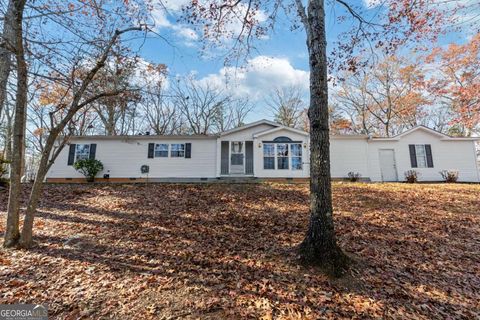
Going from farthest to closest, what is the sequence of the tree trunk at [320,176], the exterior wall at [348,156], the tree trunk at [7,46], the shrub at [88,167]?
the exterior wall at [348,156] < the shrub at [88,167] < the tree trunk at [7,46] < the tree trunk at [320,176]

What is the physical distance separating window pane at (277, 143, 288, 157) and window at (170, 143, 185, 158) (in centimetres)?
607

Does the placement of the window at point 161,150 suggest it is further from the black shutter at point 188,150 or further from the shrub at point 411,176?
the shrub at point 411,176

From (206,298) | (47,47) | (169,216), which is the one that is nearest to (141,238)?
(169,216)

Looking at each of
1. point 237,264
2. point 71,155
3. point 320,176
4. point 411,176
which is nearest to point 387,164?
point 411,176

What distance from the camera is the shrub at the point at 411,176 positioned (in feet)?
45.2

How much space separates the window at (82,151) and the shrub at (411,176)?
65.2ft

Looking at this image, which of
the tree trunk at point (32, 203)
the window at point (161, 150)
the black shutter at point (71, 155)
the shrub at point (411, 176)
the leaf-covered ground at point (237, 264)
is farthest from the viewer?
the window at point (161, 150)

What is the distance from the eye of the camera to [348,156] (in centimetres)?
1477

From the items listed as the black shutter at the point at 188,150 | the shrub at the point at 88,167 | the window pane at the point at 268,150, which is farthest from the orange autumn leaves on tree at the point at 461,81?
the shrub at the point at 88,167

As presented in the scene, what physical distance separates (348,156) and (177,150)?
11.0 m

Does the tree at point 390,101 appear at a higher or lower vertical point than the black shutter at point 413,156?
higher

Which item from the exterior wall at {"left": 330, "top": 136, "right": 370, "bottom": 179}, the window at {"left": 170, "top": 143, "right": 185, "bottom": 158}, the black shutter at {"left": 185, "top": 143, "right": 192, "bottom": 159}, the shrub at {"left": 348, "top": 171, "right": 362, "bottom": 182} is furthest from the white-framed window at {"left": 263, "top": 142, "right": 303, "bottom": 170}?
the window at {"left": 170, "top": 143, "right": 185, "bottom": 158}

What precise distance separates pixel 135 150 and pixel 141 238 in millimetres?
10488

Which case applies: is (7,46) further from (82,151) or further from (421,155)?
(421,155)
